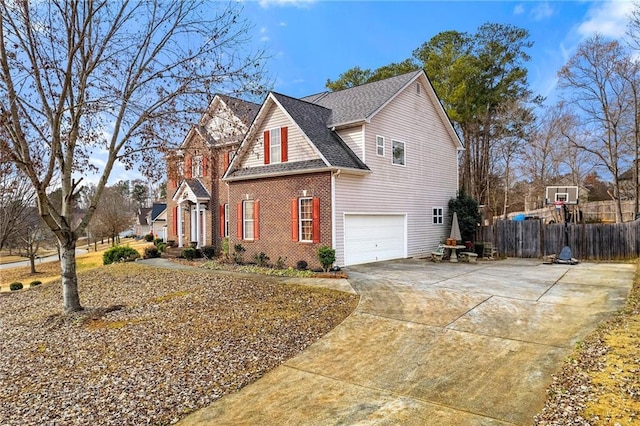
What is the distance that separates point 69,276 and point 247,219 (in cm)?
778

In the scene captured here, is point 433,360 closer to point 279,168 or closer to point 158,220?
point 279,168

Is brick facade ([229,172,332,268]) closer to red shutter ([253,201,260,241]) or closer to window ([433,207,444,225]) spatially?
red shutter ([253,201,260,241])

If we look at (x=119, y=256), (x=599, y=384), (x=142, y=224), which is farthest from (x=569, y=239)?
(x=142, y=224)

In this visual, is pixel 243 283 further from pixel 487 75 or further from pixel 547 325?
pixel 487 75

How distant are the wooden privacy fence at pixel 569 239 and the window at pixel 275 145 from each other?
10963mm

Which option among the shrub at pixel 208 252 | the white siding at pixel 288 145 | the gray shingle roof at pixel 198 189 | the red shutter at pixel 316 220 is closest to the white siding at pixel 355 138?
the white siding at pixel 288 145

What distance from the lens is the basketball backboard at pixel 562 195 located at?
17523 mm

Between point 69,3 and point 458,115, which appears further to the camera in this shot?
point 458,115

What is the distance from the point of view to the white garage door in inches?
565

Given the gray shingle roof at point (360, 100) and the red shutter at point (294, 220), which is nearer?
the red shutter at point (294, 220)

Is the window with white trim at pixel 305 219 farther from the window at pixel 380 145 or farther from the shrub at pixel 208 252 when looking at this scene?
the shrub at pixel 208 252

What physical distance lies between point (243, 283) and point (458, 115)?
23.3m

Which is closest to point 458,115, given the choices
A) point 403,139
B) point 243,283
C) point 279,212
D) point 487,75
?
point 487,75

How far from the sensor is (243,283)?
1162 centimetres
